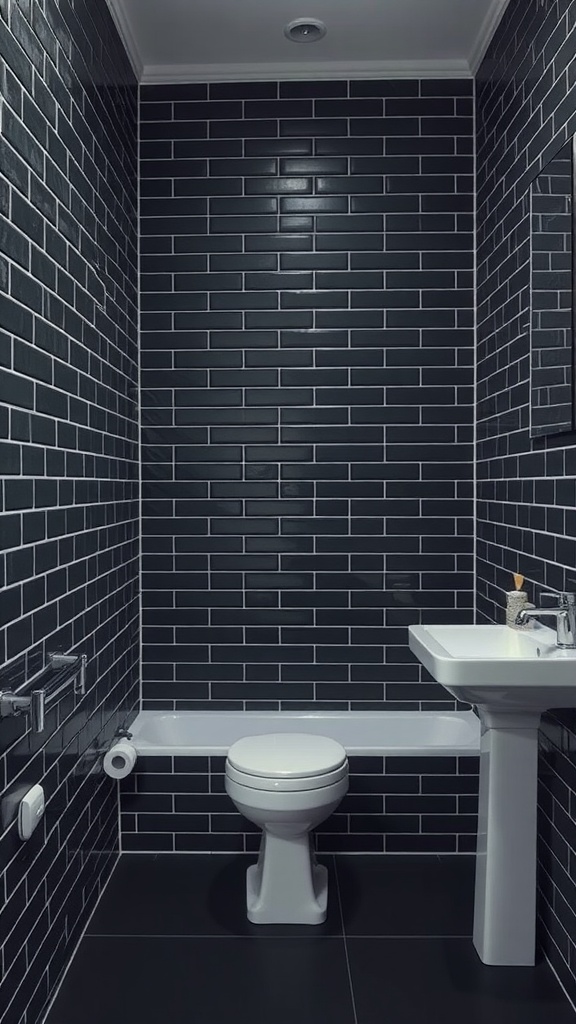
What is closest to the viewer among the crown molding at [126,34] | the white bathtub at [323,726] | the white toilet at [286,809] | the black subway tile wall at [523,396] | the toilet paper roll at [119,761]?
the black subway tile wall at [523,396]

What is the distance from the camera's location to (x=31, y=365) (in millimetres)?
1993

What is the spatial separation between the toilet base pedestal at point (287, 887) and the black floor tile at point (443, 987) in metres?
0.18

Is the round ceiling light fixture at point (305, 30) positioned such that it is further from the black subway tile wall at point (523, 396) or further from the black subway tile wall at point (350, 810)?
the black subway tile wall at point (350, 810)

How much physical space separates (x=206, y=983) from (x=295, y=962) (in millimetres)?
277

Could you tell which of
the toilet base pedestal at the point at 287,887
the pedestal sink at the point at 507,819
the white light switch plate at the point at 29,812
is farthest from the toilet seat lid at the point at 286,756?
the white light switch plate at the point at 29,812

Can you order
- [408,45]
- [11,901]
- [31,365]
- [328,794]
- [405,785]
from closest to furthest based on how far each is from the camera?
[11,901], [31,365], [328,794], [405,785], [408,45]

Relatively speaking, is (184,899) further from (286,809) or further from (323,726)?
(323,726)

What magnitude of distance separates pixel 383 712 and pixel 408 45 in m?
2.79

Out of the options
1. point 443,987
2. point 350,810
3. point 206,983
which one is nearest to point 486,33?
point 350,810

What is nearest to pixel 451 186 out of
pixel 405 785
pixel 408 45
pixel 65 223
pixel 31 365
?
pixel 408 45

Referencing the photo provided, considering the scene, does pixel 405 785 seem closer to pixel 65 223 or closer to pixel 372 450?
pixel 372 450

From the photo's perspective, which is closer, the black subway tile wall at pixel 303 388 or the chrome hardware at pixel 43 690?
→ the chrome hardware at pixel 43 690

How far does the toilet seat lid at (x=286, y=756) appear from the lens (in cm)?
254

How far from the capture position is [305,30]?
10.4 ft
